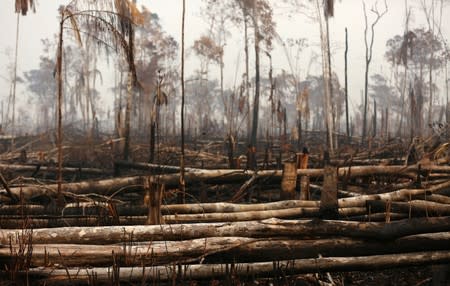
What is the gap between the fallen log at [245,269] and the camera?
266cm

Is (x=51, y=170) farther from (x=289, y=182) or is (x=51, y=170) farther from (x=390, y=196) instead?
(x=390, y=196)

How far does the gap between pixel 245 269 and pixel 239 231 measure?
47 cm

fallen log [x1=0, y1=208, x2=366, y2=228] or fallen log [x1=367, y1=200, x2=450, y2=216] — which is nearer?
fallen log [x1=0, y1=208, x2=366, y2=228]

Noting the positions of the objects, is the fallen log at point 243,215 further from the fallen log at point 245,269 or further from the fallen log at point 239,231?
the fallen log at point 245,269

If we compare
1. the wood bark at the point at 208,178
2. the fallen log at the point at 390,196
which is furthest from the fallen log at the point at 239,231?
the wood bark at the point at 208,178

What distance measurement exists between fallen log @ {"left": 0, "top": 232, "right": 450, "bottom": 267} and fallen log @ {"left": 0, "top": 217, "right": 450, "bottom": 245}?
85 mm

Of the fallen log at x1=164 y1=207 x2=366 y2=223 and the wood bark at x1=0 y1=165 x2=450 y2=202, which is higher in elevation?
the wood bark at x1=0 y1=165 x2=450 y2=202

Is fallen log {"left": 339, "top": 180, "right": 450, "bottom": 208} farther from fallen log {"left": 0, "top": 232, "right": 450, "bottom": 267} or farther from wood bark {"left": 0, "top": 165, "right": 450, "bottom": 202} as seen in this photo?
fallen log {"left": 0, "top": 232, "right": 450, "bottom": 267}

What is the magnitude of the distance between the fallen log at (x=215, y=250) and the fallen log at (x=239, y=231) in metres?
0.08

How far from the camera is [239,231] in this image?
338 cm

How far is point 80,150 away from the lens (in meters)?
11.3

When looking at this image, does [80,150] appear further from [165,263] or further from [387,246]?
[387,246]

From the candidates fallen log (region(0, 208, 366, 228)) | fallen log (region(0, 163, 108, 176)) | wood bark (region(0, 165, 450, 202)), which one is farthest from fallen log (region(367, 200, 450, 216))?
fallen log (region(0, 163, 108, 176))

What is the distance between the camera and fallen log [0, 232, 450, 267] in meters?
2.88
